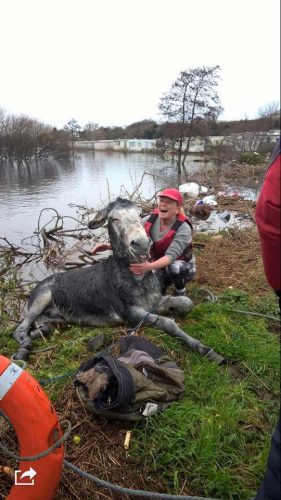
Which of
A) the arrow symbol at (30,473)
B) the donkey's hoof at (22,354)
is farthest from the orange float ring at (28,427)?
the donkey's hoof at (22,354)

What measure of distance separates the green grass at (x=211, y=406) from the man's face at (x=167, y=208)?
4.27ft

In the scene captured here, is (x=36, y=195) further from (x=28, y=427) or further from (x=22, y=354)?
(x=28, y=427)

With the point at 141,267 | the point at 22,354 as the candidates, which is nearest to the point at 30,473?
the point at 22,354

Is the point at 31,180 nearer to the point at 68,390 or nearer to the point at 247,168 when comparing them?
the point at 247,168

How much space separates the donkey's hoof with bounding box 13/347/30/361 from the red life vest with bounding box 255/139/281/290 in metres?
3.34

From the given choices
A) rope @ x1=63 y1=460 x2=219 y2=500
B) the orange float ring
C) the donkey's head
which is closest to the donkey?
the donkey's head

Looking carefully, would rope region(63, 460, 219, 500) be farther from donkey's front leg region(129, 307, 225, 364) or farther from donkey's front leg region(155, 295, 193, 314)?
donkey's front leg region(155, 295, 193, 314)

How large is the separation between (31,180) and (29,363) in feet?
51.5

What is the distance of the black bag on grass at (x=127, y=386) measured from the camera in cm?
264

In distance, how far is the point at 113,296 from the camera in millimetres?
4332

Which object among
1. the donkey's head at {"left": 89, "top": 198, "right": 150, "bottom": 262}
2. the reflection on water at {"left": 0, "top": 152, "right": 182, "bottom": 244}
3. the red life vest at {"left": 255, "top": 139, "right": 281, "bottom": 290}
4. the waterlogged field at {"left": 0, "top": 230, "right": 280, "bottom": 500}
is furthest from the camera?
the reflection on water at {"left": 0, "top": 152, "right": 182, "bottom": 244}

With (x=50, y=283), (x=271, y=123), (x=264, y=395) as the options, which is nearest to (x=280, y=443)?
(x=264, y=395)

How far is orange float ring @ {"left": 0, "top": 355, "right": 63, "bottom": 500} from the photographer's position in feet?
6.92

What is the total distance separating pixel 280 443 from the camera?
1.63 m
